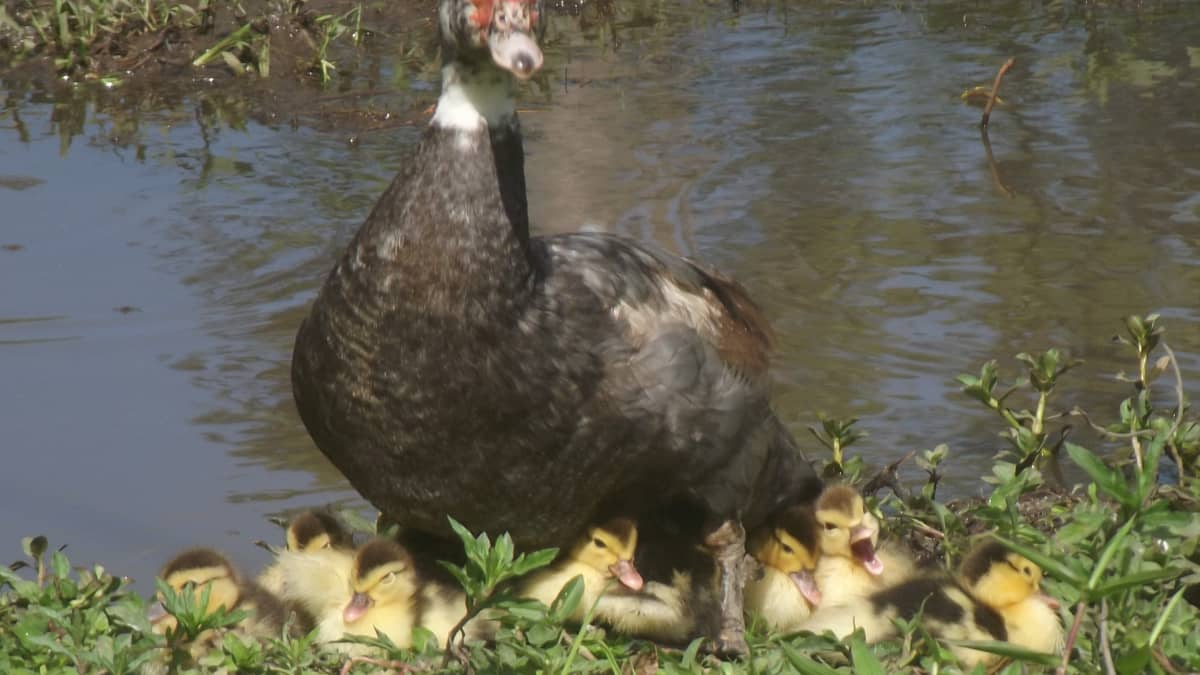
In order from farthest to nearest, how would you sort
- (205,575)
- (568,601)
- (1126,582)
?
(205,575) < (568,601) < (1126,582)

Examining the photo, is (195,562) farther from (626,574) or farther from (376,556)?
(626,574)

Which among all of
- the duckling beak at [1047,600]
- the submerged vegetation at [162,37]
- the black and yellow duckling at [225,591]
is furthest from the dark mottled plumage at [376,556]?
the submerged vegetation at [162,37]

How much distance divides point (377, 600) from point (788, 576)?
1.21 metres

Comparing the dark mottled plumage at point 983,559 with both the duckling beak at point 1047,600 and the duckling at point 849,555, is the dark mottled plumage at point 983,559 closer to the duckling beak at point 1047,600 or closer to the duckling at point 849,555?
the duckling beak at point 1047,600

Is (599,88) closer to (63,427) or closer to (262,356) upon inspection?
(262,356)

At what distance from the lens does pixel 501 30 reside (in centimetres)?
440

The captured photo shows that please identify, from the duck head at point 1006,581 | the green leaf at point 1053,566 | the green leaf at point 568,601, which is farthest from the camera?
the duck head at point 1006,581

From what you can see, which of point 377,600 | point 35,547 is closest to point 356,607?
point 377,600

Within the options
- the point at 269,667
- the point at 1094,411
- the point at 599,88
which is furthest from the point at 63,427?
the point at 599,88

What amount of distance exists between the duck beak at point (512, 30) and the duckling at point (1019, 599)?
163 cm

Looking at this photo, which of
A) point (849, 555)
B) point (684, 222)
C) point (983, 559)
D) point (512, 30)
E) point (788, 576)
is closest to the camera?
point (512, 30)

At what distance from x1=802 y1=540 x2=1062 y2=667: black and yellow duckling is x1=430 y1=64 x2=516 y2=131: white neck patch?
148 centimetres

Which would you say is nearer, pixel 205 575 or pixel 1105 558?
pixel 1105 558

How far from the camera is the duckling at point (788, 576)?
5160 mm
